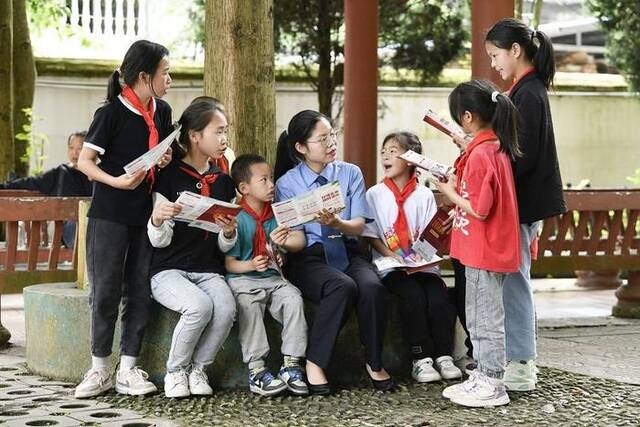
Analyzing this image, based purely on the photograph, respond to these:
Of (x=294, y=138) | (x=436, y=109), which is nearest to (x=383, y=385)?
(x=294, y=138)

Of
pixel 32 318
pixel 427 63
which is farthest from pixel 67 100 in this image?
pixel 32 318

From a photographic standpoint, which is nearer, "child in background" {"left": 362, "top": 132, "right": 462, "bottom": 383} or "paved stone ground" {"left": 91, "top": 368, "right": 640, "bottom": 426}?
"paved stone ground" {"left": 91, "top": 368, "right": 640, "bottom": 426}

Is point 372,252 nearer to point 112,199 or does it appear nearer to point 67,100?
point 112,199

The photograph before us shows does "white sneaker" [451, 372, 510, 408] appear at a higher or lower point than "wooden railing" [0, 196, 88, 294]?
lower

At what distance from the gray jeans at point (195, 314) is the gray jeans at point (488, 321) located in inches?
45.7

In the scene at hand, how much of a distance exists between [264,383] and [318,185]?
112 centimetres

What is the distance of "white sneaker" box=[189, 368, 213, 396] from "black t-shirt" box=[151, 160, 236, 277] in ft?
1.67

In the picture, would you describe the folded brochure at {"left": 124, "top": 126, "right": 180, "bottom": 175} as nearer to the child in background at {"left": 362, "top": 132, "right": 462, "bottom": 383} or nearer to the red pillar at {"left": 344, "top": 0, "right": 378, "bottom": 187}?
the child in background at {"left": 362, "top": 132, "right": 462, "bottom": 383}

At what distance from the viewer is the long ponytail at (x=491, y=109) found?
18.9 feet

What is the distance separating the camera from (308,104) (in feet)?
54.7

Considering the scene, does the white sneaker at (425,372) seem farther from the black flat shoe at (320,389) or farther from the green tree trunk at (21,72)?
the green tree trunk at (21,72)

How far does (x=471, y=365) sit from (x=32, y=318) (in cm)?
232

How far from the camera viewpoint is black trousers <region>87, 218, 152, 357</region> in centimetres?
596

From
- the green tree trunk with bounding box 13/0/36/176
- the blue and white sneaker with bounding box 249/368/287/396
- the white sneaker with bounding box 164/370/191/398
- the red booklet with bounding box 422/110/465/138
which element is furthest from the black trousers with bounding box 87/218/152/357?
the green tree trunk with bounding box 13/0/36/176
